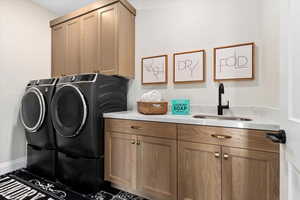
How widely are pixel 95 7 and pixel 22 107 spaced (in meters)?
1.79

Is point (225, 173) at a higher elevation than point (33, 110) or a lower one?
lower

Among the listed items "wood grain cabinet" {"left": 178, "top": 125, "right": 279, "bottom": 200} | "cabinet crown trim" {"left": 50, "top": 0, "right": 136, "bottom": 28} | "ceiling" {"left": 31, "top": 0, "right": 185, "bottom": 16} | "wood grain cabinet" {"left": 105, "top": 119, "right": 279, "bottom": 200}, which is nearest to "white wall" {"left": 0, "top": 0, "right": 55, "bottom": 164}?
"ceiling" {"left": 31, "top": 0, "right": 185, "bottom": 16}

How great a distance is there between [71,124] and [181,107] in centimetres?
129

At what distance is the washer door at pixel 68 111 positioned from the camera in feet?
5.47

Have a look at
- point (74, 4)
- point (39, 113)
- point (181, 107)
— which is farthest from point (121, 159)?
point (74, 4)

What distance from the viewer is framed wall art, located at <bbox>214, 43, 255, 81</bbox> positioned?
1.60 meters

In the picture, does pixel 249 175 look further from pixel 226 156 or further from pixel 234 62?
pixel 234 62

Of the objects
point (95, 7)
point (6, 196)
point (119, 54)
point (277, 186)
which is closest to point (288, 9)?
point (277, 186)

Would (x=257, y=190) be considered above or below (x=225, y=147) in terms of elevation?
below

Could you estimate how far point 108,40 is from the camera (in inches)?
80.7

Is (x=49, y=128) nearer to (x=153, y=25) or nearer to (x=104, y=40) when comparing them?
(x=104, y=40)

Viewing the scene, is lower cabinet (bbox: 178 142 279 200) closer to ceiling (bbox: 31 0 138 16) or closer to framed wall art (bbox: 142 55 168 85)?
framed wall art (bbox: 142 55 168 85)

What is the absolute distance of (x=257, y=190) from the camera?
1070mm

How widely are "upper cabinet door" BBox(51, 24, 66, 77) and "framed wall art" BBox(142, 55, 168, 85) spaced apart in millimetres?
1403
